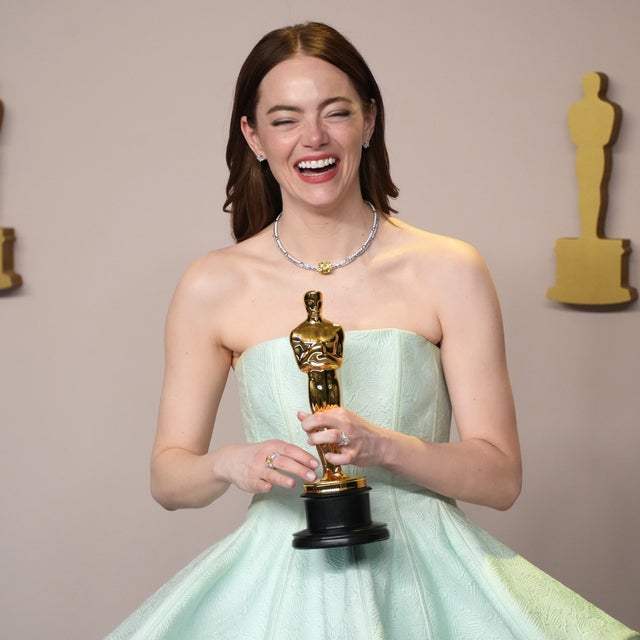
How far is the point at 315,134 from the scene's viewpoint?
2195 millimetres

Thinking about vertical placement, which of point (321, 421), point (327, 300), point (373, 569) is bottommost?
point (373, 569)

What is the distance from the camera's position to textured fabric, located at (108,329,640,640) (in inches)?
78.1

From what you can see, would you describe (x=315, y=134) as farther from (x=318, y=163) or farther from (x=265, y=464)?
(x=265, y=464)

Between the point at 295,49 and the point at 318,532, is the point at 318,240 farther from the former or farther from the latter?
the point at 318,532

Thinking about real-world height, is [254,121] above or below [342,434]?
above

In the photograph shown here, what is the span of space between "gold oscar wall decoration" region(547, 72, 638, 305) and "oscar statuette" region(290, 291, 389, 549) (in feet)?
5.09

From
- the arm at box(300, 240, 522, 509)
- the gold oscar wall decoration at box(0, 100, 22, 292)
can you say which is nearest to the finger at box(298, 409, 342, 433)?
the arm at box(300, 240, 522, 509)

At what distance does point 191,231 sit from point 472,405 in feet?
4.96

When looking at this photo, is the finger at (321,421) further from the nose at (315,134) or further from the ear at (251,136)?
the ear at (251,136)

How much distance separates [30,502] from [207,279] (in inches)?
60.3

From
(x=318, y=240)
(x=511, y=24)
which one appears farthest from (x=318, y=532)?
(x=511, y=24)

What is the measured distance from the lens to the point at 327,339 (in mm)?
1950

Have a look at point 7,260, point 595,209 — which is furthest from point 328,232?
point 7,260

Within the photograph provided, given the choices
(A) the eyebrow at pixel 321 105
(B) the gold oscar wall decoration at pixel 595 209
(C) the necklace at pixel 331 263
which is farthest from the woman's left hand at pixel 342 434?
(B) the gold oscar wall decoration at pixel 595 209
